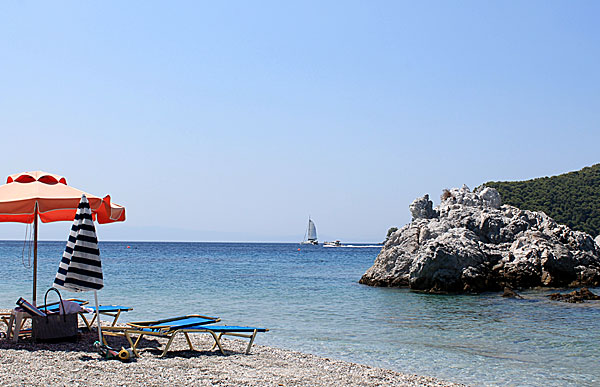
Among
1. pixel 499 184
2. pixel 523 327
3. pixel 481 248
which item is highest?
pixel 499 184

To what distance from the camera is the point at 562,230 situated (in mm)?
29594

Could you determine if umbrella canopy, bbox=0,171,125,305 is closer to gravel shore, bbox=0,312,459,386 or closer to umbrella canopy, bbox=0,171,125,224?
umbrella canopy, bbox=0,171,125,224

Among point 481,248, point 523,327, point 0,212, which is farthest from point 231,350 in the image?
point 481,248

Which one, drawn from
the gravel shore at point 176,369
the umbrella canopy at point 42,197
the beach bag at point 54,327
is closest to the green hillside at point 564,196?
the gravel shore at point 176,369

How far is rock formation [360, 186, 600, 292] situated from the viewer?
82.4ft

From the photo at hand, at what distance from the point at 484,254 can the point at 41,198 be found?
22559 millimetres

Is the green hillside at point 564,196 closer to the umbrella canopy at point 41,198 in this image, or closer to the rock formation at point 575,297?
the rock formation at point 575,297

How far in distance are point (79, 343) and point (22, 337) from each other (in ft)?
4.12

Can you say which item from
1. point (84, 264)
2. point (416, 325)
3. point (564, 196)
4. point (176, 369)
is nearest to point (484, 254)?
point (416, 325)

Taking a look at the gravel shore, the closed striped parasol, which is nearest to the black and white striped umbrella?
the closed striped parasol

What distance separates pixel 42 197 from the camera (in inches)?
351

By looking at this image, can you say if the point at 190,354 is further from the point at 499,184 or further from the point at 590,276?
the point at 499,184

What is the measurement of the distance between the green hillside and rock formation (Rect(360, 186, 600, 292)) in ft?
145

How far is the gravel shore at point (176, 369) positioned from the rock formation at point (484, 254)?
54.0 ft
